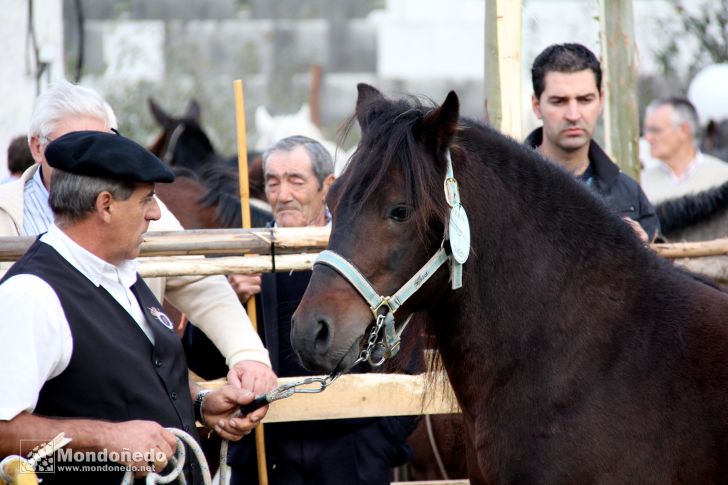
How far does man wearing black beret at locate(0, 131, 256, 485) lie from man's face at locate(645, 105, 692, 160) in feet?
20.1

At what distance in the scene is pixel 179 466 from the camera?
306 cm

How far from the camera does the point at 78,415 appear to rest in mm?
3025

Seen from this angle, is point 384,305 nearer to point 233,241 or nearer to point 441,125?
point 441,125

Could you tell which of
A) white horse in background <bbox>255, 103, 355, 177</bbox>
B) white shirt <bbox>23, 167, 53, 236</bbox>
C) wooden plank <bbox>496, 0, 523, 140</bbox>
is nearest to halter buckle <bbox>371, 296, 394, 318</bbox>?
white shirt <bbox>23, 167, 53, 236</bbox>

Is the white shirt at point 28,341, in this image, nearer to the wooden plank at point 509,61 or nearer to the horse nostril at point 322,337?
the horse nostril at point 322,337

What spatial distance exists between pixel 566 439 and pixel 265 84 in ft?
51.5

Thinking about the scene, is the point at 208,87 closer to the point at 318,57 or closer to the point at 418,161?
the point at 318,57

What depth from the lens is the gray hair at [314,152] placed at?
16.4 ft

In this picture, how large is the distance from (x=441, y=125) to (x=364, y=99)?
1.48ft

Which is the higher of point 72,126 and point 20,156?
Answer: point 72,126

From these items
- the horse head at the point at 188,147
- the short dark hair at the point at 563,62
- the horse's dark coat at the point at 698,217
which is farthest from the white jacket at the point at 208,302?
the horse head at the point at 188,147

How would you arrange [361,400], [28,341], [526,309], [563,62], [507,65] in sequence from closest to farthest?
[28,341], [526,309], [361,400], [563,62], [507,65]

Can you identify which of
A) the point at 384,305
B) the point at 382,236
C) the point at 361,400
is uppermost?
the point at 382,236

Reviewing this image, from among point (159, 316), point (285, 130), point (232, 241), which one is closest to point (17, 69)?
point (285, 130)
